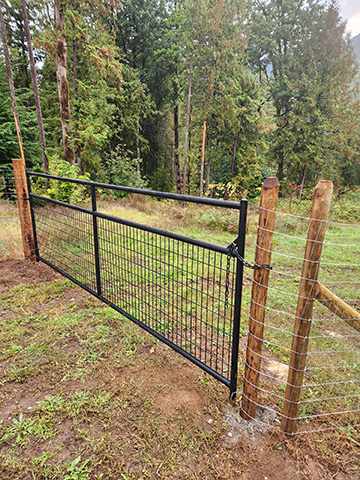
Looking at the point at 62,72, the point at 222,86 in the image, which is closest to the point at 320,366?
the point at 62,72

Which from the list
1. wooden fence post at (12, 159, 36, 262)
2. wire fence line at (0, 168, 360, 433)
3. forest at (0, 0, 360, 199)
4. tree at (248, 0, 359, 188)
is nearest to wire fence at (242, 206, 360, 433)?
wire fence line at (0, 168, 360, 433)

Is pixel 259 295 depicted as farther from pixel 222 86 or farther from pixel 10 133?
pixel 222 86

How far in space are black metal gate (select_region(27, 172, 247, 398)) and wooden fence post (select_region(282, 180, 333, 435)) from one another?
15.0 inches

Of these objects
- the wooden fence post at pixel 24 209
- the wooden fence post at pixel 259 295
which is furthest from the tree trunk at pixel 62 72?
the wooden fence post at pixel 259 295

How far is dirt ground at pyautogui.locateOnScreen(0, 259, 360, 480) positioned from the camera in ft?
5.45

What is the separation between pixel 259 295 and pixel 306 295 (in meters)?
0.28

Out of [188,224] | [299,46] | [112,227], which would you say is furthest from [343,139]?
[112,227]

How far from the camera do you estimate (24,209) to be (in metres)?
4.71

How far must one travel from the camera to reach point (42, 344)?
9.24ft

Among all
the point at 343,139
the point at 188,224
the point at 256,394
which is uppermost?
the point at 343,139

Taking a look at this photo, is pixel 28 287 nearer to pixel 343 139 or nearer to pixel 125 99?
pixel 125 99

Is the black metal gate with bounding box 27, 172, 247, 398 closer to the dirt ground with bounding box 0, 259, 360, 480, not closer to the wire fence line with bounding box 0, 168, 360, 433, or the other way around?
the wire fence line with bounding box 0, 168, 360, 433

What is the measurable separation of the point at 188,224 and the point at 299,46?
17524mm

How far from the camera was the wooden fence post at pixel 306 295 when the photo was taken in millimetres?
1591
